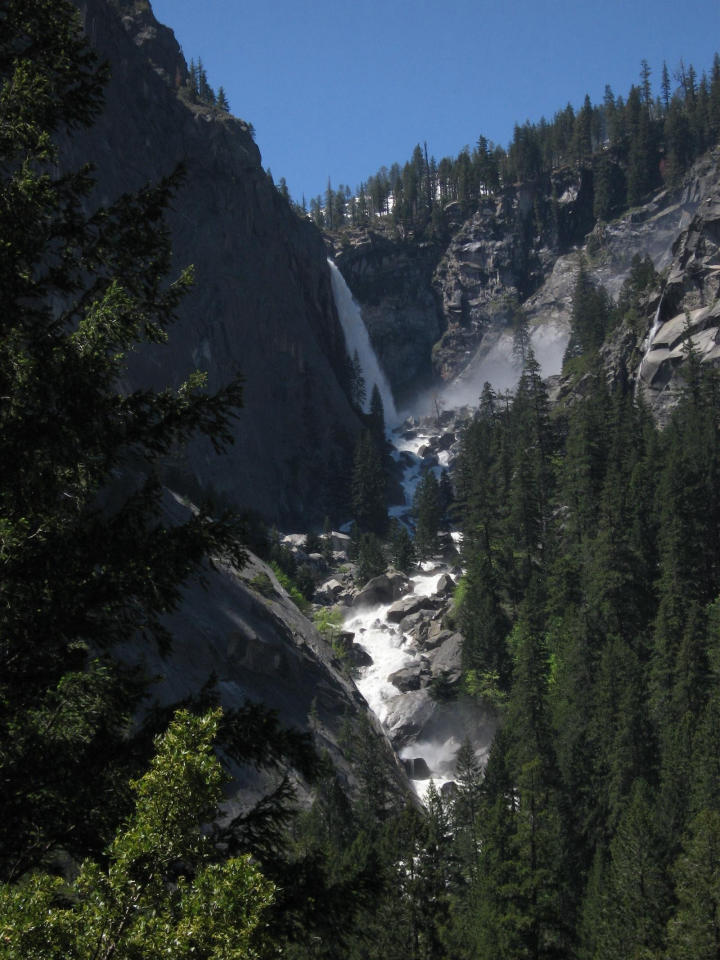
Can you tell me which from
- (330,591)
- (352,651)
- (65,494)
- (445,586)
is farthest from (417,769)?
(65,494)

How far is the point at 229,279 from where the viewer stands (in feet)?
281

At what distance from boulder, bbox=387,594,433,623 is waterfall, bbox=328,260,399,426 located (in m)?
58.0

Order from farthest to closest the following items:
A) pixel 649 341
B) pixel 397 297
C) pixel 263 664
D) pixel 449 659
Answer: pixel 397 297 < pixel 649 341 < pixel 449 659 < pixel 263 664

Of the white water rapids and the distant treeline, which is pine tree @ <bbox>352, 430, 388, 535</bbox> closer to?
the white water rapids

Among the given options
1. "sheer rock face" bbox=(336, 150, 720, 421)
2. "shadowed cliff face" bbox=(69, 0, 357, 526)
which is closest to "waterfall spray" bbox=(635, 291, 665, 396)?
"shadowed cliff face" bbox=(69, 0, 357, 526)

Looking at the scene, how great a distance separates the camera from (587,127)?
139875mm

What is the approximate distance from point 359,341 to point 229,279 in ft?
133

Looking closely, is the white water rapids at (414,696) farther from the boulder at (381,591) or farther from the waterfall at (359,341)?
the waterfall at (359,341)

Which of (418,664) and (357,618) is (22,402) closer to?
(418,664)

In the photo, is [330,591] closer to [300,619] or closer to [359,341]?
[300,619]

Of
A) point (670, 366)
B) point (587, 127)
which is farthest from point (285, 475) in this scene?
point (587, 127)

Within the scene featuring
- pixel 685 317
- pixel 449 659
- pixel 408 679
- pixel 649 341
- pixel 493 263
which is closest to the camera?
pixel 449 659

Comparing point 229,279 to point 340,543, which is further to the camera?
point 229,279

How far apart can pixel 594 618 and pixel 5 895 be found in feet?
137
